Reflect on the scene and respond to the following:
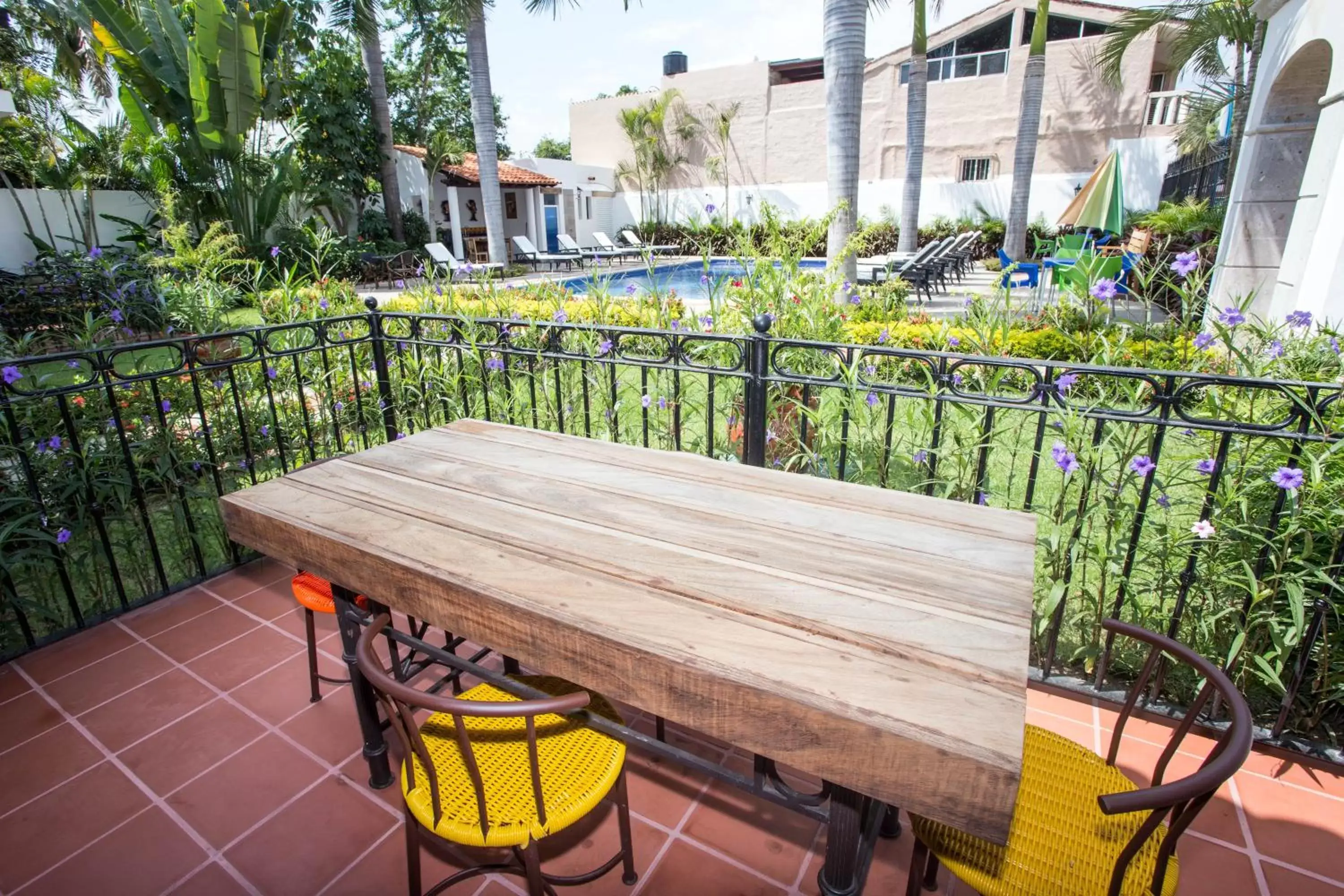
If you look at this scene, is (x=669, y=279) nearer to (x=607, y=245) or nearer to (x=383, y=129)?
(x=383, y=129)

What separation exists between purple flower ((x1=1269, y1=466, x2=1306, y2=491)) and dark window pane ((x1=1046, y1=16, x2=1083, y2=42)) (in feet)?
77.2

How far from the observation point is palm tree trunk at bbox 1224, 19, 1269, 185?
382 inches

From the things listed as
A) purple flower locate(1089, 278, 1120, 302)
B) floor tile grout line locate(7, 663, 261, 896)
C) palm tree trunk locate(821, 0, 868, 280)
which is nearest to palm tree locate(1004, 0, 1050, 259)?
palm tree trunk locate(821, 0, 868, 280)

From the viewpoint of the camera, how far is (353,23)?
515 inches

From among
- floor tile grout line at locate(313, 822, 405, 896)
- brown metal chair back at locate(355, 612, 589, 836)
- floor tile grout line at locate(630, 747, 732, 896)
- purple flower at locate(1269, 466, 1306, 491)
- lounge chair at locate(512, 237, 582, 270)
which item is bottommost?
floor tile grout line at locate(630, 747, 732, 896)

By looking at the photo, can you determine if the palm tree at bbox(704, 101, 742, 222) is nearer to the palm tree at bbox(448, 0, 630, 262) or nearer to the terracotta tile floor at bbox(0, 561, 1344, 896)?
the palm tree at bbox(448, 0, 630, 262)

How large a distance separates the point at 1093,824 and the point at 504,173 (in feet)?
75.3

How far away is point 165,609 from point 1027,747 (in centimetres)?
322

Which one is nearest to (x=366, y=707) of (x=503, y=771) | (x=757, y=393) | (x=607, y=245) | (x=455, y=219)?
(x=503, y=771)

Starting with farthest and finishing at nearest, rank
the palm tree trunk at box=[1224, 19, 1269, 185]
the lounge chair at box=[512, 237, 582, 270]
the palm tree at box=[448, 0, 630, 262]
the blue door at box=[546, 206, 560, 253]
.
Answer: the blue door at box=[546, 206, 560, 253], the lounge chair at box=[512, 237, 582, 270], the palm tree at box=[448, 0, 630, 262], the palm tree trunk at box=[1224, 19, 1269, 185]

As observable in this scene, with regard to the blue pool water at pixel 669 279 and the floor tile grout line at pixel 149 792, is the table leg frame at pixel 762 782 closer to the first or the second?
the floor tile grout line at pixel 149 792

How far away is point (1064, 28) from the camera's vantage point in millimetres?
20375

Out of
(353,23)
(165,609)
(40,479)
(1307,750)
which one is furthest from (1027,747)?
(353,23)

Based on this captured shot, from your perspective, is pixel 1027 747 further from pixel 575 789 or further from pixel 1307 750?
pixel 1307 750
